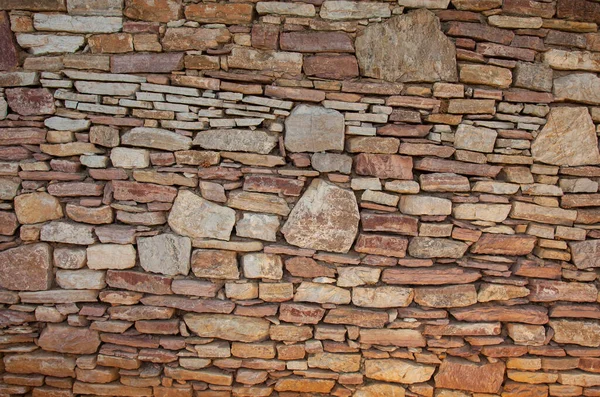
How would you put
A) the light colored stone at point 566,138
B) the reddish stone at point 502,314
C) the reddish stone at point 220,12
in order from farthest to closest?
the reddish stone at point 502,314 → the light colored stone at point 566,138 → the reddish stone at point 220,12

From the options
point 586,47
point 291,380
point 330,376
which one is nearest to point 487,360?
point 330,376

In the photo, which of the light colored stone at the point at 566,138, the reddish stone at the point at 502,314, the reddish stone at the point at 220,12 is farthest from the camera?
the reddish stone at the point at 502,314

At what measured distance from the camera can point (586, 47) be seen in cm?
270

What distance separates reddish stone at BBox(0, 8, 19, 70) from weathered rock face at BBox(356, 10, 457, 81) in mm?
2268

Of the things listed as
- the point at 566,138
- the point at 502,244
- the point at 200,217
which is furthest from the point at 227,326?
the point at 566,138

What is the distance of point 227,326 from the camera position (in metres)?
2.82

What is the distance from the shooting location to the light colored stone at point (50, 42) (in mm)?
2670

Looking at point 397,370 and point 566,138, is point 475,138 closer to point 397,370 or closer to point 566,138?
point 566,138

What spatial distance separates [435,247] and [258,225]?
1208 millimetres

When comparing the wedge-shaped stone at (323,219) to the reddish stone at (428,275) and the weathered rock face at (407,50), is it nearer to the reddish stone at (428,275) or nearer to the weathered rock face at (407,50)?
the reddish stone at (428,275)

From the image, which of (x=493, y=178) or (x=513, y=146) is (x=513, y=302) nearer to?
(x=493, y=178)

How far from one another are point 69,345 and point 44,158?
1.32 metres

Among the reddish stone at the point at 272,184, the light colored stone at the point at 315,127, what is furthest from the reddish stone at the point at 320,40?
the reddish stone at the point at 272,184

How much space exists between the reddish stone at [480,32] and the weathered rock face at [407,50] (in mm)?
86
